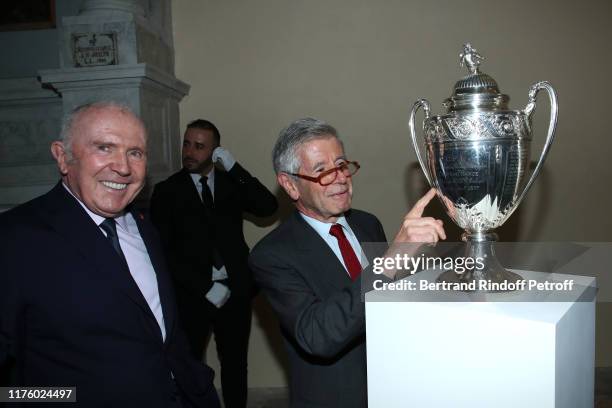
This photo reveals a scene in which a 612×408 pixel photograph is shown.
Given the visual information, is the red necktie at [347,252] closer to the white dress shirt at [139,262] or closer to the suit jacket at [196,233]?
the white dress shirt at [139,262]

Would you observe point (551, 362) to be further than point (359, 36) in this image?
No

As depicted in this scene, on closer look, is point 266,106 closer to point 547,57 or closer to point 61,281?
point 547,57

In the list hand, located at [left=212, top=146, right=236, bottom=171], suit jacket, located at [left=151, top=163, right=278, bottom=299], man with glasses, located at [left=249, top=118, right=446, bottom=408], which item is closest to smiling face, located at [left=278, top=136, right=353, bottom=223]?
man with glasses, located at [left=249, top=118, right=446, bottom=408]

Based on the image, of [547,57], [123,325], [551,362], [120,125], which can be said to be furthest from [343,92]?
[551,362]

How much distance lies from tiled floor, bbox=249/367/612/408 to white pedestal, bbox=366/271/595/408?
2150mm

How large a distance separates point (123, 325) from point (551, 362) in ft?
3.01

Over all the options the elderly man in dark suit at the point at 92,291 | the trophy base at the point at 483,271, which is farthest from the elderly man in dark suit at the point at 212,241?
the trophy base at the point at 483,271

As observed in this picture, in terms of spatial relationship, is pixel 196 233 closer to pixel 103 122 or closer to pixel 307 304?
pixel 103 122

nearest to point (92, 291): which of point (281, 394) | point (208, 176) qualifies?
point (208, 176)

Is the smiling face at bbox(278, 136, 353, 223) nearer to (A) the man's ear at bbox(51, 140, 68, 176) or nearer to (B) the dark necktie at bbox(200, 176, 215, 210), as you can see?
(A) the man's ear at bbox(51, 140, 68, 176)

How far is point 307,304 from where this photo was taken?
4.02 ft

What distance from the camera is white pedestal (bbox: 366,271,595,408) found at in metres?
0.93

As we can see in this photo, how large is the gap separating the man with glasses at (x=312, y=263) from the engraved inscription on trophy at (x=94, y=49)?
131cm

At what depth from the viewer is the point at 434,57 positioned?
2.92 m
